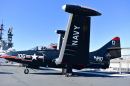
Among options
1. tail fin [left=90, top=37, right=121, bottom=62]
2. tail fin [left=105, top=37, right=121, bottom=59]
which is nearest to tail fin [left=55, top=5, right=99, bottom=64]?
tail fin [left=90, top=37, right=121, bottom=62]

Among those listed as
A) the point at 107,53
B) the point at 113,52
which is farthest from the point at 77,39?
the point at 113,52

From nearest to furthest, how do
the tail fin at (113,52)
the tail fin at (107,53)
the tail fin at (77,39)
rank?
the tail fin at (77,39) → the tail fin at (107,53) → the tail fin at (113,52)

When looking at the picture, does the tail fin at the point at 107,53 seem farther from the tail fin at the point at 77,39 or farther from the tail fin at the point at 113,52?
the tail fin at the point at 77,39

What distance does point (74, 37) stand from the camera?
1302cm

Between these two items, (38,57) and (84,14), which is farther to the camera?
(38,57)

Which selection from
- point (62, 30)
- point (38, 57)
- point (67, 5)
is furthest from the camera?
point (62, 30)

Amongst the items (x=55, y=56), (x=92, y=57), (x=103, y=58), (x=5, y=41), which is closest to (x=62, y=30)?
(x=55, y=56)

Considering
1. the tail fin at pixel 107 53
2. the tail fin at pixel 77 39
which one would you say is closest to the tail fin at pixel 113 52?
the tail fin at pixel 107 53

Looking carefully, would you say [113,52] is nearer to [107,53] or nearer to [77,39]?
[107,53]

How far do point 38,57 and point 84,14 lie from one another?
26.2 ft

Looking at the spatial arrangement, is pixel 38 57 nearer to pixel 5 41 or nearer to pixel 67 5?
pixel 67 5

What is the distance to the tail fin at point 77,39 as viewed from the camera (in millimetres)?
12688

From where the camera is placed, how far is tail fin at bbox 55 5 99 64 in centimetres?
1269

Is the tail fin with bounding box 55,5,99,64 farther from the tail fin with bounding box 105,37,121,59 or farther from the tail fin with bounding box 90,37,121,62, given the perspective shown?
the tail fin with bounding box 105,37,121,59
